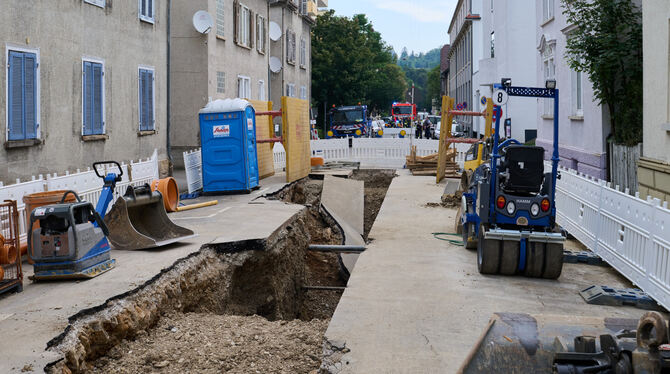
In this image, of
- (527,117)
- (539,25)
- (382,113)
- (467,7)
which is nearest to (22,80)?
(539,25)

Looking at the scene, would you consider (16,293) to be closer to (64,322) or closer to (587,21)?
(64,322)

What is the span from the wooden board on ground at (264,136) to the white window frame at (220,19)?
4.68 metres

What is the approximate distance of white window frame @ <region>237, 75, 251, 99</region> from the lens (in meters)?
26.9

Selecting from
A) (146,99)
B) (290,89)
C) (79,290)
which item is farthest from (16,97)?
(290,89)

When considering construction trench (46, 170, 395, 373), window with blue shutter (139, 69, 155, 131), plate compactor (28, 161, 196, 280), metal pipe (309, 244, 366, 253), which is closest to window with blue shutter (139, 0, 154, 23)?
window with blue shutter (139, 69, 155, 131)

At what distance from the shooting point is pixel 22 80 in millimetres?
11742

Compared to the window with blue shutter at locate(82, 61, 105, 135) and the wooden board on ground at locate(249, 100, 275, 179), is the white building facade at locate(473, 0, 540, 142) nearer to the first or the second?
the wooden board on ground at locate(249, 100, 275, 179)

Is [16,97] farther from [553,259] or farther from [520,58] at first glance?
[520,58]

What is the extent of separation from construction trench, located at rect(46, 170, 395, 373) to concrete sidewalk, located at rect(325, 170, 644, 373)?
1.44 ft

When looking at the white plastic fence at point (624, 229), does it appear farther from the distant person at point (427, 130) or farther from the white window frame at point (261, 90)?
the distant person at point (427, 130)

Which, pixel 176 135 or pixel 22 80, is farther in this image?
pixel 176 135

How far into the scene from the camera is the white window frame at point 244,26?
1047 inches

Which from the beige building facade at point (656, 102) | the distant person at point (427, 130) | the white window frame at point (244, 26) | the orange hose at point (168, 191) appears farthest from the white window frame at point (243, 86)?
the distant person at point (427, 130)

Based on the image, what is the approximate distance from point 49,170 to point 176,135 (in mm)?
11095
